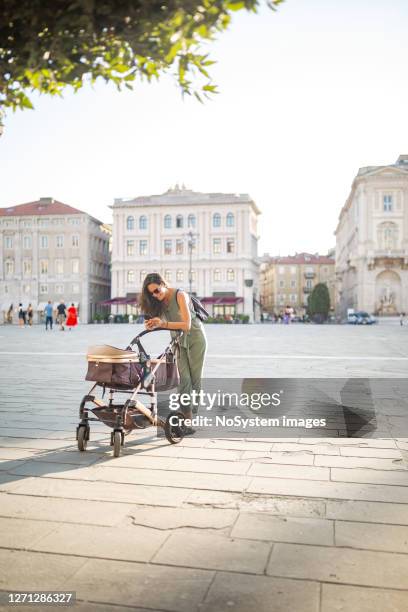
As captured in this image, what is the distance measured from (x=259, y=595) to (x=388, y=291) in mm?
64167

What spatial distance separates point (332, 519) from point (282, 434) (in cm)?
223

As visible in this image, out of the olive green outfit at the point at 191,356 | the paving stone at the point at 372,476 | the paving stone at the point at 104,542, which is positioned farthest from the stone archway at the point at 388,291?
the paving stone at the point at 104,542

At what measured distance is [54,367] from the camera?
11352mm

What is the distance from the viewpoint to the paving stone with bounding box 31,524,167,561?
9.00 ft

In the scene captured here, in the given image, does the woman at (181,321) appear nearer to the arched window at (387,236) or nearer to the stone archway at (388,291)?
the stone archway at (388,291)

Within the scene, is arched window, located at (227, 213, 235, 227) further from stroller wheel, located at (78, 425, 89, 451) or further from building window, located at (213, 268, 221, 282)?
stroller wheel, located at (78, 425, 89, 451)

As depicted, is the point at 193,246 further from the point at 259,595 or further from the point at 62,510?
the point at 259,595

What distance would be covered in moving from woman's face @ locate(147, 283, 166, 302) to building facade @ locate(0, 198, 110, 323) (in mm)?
68993

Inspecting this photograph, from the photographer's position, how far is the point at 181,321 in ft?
16.7

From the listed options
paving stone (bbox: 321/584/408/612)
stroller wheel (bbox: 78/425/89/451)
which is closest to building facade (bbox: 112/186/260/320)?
stroller wheel (bbox: 78/425/89/451)

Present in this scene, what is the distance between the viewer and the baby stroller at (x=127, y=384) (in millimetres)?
4520

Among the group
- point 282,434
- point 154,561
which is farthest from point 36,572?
point 282,434

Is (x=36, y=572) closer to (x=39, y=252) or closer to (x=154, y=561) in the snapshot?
(x=154, y=561)

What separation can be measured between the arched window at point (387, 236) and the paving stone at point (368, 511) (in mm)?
63094
